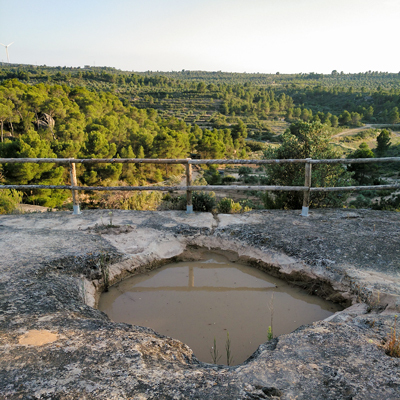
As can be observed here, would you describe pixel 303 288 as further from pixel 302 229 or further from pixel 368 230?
pixel 368 230

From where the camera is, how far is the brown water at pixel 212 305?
10.7 ft

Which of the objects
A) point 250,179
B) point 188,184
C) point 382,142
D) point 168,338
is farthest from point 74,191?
point 382,142

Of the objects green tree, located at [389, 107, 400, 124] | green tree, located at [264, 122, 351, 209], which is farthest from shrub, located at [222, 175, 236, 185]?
green tree, located at [389, 107, 400, 124]

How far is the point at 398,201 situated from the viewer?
873 centimetres

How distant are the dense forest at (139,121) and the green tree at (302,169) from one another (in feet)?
1.07

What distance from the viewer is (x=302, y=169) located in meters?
7.43

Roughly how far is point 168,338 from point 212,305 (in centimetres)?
102

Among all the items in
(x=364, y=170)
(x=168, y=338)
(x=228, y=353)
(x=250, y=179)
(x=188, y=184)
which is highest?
(x=188, y=184)

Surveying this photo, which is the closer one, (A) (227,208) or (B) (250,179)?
(A) (227,208)

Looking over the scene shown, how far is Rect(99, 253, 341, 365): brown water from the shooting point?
3.25 meters

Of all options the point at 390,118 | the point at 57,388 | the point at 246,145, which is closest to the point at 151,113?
the point at 246,145

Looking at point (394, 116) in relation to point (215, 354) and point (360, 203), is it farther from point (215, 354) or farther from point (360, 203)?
point (215, 354)

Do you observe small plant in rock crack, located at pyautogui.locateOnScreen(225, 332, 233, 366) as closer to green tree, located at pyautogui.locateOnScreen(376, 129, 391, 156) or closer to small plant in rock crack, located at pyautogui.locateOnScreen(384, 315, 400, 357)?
small plant in rock crack, located at pyautogui.locateOnScreen(384, 315, 400, 357)

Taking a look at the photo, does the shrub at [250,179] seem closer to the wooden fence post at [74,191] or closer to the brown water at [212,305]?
the wooden fence post at [74,191]
